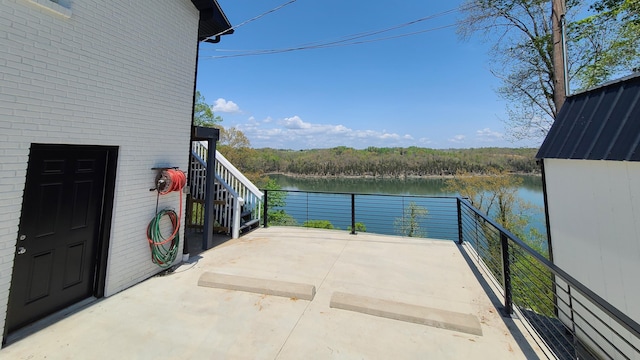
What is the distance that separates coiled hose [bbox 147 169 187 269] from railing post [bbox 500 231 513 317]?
11.8 feet

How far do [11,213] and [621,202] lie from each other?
4.86 metres

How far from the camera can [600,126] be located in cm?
235

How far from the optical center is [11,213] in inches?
72.6

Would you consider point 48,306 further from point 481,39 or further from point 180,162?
point 481,39

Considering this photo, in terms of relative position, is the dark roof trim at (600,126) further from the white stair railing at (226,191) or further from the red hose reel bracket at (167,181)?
the white stair railing at (226,191)

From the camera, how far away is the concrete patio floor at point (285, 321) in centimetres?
182

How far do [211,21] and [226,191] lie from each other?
285 cm

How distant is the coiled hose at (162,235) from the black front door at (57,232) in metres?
0.51

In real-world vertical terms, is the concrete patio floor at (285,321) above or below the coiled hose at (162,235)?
below

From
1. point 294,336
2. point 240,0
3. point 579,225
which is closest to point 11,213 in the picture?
point 294,336

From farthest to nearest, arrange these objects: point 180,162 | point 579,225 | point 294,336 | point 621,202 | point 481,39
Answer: point 481,39 → point 180,162 → point 579,225 → point 621,202 → point 294,336

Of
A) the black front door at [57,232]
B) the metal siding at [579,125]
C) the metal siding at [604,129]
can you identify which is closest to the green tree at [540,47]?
the metal siding at [579,125]

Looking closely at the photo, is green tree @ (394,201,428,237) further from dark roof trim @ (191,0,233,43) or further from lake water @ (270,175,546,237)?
dark roof trim @ (191,0,233,43)

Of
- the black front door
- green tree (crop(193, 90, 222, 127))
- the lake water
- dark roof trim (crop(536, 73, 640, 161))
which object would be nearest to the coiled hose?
the black front door
